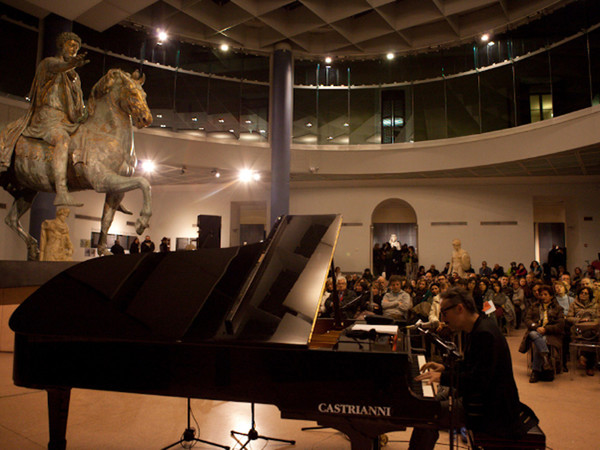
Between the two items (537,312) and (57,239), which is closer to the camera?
(537,312)

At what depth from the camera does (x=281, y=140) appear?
1295 centimetres

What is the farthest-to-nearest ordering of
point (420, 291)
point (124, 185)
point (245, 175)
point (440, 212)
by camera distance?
point (440, 212) → point (245, 175) → point (420, 291) → point (124, 185)

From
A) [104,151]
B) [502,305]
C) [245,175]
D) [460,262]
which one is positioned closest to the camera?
[104,151]

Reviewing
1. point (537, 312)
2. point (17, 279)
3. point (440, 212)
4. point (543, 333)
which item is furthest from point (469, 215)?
point (17, 279)

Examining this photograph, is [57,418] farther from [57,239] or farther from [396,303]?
[396,303]

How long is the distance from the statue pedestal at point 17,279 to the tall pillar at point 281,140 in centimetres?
761

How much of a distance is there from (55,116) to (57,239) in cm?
174

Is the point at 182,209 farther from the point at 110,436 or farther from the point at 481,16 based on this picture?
the point at 110,436

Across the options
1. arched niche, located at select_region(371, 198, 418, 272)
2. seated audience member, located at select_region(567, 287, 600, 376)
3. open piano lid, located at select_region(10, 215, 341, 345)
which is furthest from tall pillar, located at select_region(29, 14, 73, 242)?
arched niche, located at select_region(371, 198, 418, 272)

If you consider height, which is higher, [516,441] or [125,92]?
[125,92]

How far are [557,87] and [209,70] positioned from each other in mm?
10090

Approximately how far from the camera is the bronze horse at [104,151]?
17.5 ft

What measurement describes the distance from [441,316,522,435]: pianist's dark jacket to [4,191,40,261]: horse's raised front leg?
561 centimetres

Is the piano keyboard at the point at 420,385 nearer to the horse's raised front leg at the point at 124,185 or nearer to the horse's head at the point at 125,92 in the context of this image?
the horse's raised front leg at the point at 124,185
